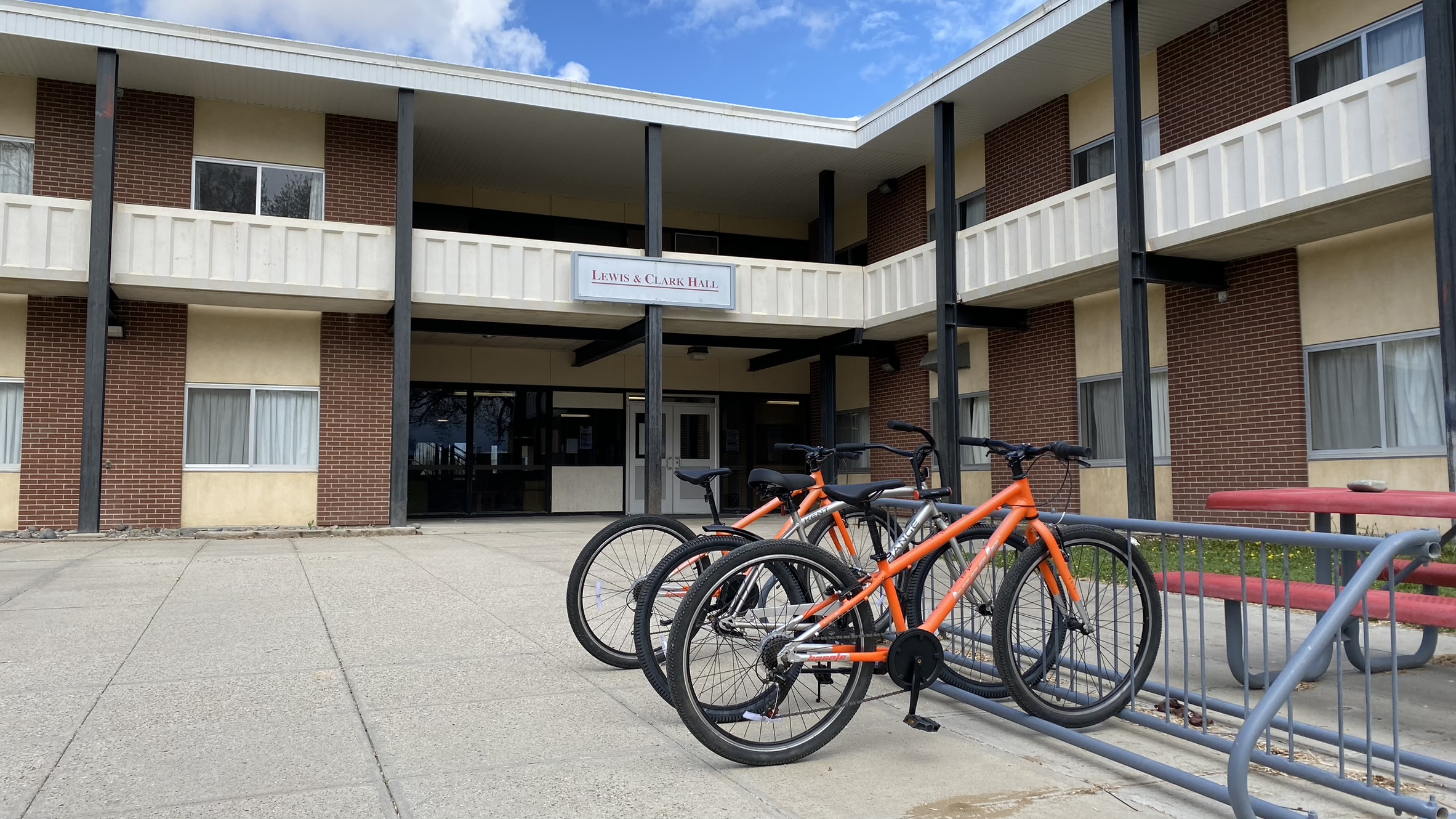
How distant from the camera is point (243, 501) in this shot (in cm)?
1584

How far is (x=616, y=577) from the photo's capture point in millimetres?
5352

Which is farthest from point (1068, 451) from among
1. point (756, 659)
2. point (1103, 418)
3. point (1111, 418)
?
point (1103, 418)

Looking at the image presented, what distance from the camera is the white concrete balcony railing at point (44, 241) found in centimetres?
1370

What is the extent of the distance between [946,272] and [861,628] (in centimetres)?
1335

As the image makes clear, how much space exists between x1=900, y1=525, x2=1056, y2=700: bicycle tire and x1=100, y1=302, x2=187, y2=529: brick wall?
14359 millimetres

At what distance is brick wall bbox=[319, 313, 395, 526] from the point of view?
53.4 feet

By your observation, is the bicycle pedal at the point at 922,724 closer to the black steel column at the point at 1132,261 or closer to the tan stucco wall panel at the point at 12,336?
the black steel column at the point at 1132,261

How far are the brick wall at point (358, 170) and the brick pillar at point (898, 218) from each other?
9567mm

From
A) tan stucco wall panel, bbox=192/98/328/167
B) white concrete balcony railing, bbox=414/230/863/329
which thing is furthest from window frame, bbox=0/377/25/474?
white concrete balcony railing, bbox=414/230/863/329

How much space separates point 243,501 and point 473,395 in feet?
17.8

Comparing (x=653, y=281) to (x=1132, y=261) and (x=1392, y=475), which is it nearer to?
(x=1132, y=261)

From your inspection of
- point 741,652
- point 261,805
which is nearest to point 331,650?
point 261,805

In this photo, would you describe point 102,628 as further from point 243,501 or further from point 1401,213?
point 1401,213

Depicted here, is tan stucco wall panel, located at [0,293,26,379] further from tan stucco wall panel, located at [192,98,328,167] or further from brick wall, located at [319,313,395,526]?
brick wall, located at [319,313,395,526]
